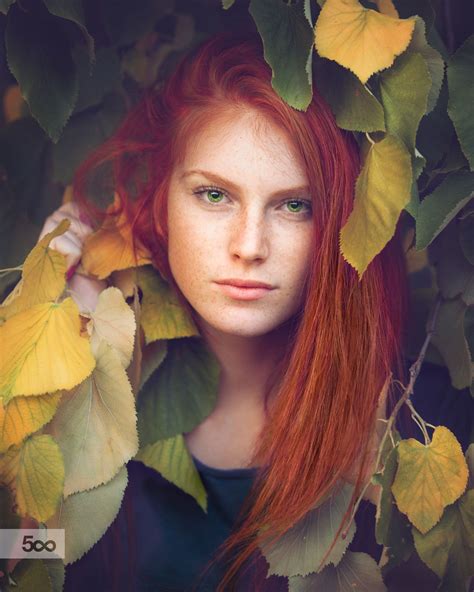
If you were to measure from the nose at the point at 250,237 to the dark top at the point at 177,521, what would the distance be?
1.12 ft

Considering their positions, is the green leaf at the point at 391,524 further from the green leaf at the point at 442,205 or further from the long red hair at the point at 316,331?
the green leaf at the point at 442,205

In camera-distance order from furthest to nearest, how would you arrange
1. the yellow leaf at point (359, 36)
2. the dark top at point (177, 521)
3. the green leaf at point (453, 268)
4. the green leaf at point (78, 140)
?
the green leaf at point (78, 140), the dark top at point (177, 521), the green leaf at point (453, 268), the yellow leaf at point (359, 36)

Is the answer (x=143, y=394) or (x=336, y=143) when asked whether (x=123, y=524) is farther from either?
(x=336, y=143)

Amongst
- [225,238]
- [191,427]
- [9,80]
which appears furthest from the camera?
[9,80]

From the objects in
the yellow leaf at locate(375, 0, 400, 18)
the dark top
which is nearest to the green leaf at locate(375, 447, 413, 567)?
the dark top

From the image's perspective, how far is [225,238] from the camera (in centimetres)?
100

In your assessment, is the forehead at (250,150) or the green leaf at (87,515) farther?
the forehead at (250,150)

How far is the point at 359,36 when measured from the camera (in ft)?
2.74

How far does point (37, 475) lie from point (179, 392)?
31cm

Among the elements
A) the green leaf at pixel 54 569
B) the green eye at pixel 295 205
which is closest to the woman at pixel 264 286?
the green eye at pixel 295 205

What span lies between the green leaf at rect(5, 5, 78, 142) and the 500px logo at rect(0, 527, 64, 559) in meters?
0.43

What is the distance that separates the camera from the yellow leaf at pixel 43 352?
0.83m

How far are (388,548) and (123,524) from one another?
1.35ft

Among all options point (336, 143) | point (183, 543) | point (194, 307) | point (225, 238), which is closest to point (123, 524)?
point (183, 543)
